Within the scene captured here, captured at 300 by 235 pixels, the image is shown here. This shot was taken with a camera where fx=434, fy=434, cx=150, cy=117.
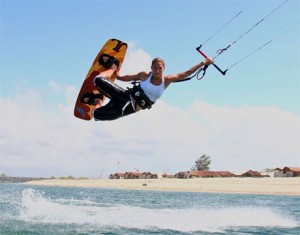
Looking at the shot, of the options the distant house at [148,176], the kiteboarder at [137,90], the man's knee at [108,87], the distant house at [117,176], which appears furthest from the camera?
the distant house at [117,176]

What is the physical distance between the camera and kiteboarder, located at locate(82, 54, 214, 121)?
9.32 metres

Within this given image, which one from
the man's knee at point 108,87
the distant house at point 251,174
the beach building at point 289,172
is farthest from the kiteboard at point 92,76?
the distant house at point 251,174

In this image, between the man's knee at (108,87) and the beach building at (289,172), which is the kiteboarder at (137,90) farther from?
the beach building at (289,172)

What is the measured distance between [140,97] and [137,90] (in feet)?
0.57

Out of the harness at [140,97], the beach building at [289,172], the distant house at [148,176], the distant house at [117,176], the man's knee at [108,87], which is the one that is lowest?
the harness at [140,97]

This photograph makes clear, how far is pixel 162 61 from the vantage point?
30.5 feet

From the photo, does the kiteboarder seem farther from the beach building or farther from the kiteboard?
the beach building

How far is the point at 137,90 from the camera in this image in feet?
31.1

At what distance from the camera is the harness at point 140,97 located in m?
9.41

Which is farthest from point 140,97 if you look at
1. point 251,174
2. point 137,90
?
point 251,174

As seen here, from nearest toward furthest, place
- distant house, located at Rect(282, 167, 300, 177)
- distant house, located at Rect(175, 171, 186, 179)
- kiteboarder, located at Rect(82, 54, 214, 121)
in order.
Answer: kiteboarder, located at Rect(82, 54, 214, 121) < distant house, located at Rect(282, 167, 300, 177) < distant house, located at Rect(175, 171, 186, 179)

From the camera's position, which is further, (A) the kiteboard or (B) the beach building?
(B) the beach building

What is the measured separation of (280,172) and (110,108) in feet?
284

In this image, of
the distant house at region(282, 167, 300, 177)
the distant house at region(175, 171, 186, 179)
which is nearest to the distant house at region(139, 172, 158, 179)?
the distant house at region(175, 171, 186, 179)
